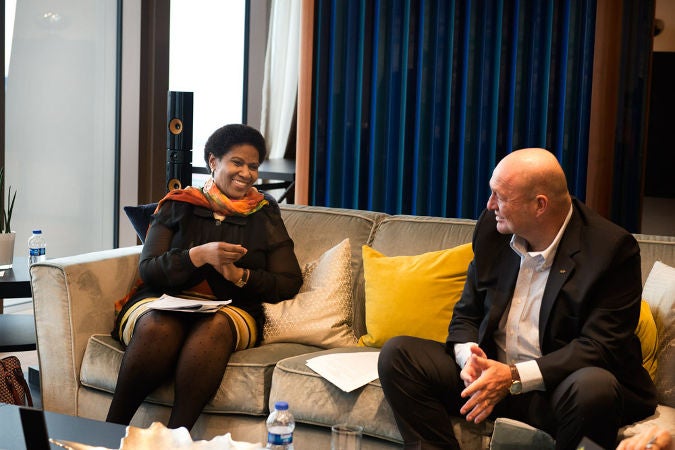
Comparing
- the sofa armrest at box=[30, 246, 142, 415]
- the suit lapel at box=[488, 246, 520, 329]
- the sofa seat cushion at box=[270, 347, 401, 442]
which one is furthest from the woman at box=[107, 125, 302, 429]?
the suit lapel at box=[488, 246, 520, 329]

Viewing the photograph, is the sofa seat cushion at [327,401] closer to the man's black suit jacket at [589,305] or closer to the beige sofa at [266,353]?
the beige sofa at [266,353]

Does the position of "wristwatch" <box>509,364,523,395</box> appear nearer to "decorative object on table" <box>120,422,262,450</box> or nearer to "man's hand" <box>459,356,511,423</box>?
"man's hand" <box>459,356,511,423</box>

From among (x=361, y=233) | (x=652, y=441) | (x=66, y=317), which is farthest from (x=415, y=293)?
(x=66, y=317)

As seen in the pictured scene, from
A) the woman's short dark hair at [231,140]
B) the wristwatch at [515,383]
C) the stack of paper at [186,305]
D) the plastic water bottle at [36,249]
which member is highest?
the woman's short dark hair at [231,140]

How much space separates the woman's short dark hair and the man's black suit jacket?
A: 107 centimetres

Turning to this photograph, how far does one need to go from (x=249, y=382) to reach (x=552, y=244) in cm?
98

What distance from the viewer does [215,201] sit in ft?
9.94

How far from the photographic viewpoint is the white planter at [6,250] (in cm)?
346

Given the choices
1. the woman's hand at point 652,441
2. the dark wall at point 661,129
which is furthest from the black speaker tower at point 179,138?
the dark wall at point 661,129

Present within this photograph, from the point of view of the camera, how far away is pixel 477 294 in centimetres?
251

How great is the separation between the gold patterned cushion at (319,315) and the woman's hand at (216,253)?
0.78 feet

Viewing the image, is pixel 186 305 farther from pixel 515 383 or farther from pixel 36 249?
pixel 36 249

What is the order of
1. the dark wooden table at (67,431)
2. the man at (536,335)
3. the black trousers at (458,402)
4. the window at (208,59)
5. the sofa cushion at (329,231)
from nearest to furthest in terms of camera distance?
1. the dark wooden table at (67,431)
2. the black trousers at (458,402)
3. the man at (536,335)
4. the sofa cushion at (329,231)
5. the window at (208,59)

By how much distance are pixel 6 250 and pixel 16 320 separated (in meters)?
0.34
